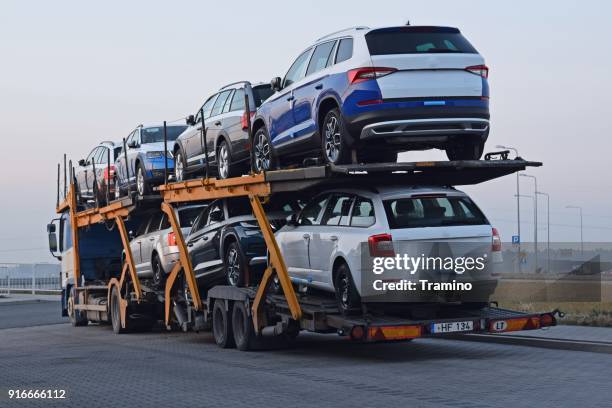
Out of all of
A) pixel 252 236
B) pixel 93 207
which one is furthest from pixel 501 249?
pixel 93 207

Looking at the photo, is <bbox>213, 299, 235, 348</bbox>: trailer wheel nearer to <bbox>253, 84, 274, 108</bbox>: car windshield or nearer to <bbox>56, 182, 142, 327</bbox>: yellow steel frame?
<bbox>253, 84, 274, 108</bbox>: car windshield

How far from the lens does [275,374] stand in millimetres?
12594

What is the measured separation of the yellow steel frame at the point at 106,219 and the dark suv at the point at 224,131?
2.37 meters

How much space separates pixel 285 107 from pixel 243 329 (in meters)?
3.46

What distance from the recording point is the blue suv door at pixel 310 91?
13.7 metres

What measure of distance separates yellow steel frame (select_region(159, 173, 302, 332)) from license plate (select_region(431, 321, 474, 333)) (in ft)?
6.53

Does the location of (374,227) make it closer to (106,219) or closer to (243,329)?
(243,329)

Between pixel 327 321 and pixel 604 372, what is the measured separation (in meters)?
3.41

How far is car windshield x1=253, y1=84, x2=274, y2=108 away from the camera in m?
16.7

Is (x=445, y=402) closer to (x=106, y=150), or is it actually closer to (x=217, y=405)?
(x=217, y=405)

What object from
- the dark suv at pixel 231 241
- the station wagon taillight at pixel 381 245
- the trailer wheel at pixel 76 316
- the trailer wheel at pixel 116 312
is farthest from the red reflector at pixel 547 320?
the trailer wheel at pixel 76 316

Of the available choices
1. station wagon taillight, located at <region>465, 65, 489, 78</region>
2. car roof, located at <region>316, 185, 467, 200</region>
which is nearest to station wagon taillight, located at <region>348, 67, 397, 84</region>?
station wagon taillight, located at <region>465, 65, 489, 78</region>

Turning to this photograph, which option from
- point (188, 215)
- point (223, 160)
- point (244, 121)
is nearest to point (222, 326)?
point (223, 160)

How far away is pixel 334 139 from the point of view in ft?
43.5
